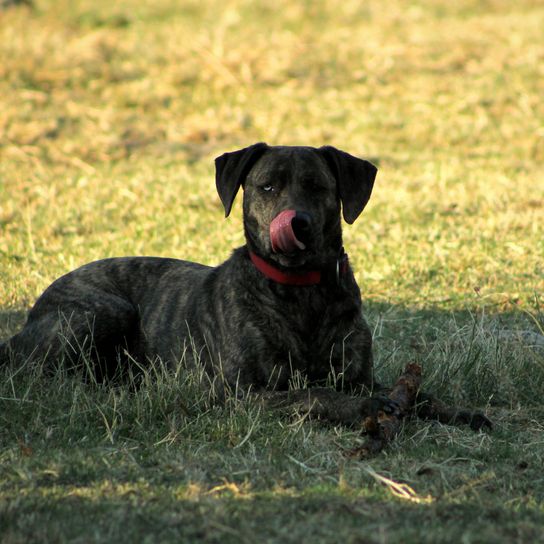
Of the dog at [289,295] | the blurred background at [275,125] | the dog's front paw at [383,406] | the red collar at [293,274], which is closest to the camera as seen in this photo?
the dog's front paw at [383,406]

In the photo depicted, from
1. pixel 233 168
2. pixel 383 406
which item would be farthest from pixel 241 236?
pixel 383 406

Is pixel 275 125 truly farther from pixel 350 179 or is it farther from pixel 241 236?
pixel 350 179

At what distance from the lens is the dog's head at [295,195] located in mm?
5418

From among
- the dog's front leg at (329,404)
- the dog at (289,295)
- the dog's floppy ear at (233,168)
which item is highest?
the dog's floppy ear at (233,168)

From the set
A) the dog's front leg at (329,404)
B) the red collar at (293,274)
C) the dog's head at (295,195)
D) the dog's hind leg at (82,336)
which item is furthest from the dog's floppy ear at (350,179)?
the dog's hind leg at (82,336)

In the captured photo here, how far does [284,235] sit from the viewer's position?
5336mm

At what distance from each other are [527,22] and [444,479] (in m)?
16.9

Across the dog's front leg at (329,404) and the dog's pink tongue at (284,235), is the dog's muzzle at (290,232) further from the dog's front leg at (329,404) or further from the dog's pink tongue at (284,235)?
the dog's front leg at (329,404)

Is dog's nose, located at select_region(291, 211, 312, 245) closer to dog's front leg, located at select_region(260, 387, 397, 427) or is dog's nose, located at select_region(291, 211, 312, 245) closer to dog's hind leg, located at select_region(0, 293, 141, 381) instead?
dog's front leg, located at select_region(260, 387, 397, 427)

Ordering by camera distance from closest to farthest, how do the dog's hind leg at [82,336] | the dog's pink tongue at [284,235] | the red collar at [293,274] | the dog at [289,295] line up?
1. the dog's pink tongue at [284,235]
2. the dog at [289,295]
3. the red collar at [293,274]
4. the dog's hind leg at [82,336]

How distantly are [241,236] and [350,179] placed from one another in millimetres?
4390

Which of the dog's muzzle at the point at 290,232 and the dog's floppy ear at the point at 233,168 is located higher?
the dog's floppy ear at the point at 233,168

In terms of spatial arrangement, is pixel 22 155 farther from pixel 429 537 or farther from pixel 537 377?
pixel 429 537

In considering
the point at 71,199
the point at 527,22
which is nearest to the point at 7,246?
the point at 71,199
